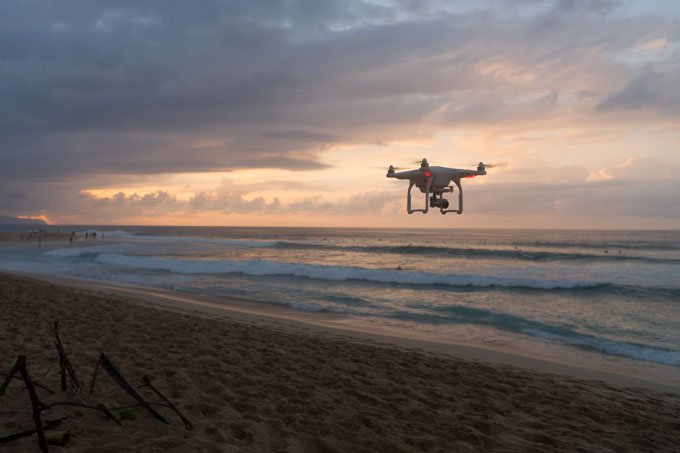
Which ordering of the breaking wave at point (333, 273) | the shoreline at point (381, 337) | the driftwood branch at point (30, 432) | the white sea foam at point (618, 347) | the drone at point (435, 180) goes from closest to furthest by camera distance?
the driftwood branch at point (30, 432) → the drone at point (435, 180) → the shoreline at point (381, 337) → the white sea foam at point (618, 347) → the breaking wave at point (333, 273)

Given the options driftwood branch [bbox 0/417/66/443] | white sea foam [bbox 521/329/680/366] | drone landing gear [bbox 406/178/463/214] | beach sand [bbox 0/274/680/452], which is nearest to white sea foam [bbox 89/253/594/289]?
white sea foam [bbox 521/329/680/366]

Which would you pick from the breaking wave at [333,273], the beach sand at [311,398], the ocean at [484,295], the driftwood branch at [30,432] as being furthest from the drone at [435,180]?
the breaking wave at [333,273]

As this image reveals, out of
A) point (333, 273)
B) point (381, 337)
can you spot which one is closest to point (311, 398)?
point (381, 337)

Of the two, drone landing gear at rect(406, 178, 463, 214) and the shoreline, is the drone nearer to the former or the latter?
drone landing gear at rect(406, 178, 463, 214)

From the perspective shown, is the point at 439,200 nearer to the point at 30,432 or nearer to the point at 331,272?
the point at 30,432

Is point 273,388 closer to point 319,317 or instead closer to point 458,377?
point 458,377

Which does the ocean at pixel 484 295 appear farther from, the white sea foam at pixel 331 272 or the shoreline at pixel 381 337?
the shoreline at pixel 381 337
